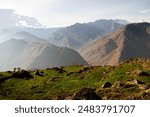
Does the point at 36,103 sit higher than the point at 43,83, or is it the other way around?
the point at 36,103

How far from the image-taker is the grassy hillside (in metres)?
38.4

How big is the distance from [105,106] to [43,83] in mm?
31952

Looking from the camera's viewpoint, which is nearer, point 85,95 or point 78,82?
point 85,95

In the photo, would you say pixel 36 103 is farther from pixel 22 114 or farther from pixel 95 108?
pixel 95 108

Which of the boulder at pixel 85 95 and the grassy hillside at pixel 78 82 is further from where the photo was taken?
the grassy hillside at pixel 78 82

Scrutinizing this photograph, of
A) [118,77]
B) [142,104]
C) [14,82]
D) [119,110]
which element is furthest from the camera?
[14,82]

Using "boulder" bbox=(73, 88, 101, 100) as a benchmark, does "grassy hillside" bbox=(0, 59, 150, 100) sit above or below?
below

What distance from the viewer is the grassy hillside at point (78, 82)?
38.4m

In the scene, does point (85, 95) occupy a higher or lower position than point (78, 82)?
higher

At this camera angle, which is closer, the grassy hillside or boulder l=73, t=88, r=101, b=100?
boulder l=73, t=88, r=101, b=100

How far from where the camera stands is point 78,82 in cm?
4719

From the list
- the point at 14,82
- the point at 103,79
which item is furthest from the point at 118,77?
the point at 14,82

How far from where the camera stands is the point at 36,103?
19703 millimetres

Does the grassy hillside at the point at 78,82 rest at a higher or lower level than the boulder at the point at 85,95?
lower
